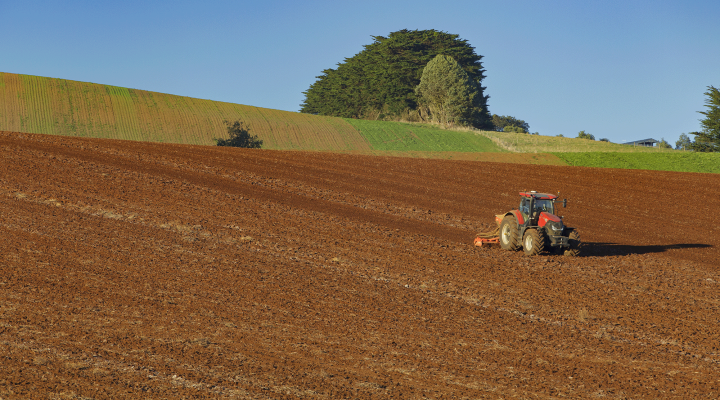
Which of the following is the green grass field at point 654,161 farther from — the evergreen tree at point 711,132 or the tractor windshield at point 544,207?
the tractor windshield at point 544,207

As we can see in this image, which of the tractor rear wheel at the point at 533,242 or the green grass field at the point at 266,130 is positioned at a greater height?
Result: the green grass field at the point at 266,130

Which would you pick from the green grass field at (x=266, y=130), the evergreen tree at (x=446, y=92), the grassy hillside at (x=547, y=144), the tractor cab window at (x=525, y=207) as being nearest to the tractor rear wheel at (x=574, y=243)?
the tractor cab window at (x=525, y=207)

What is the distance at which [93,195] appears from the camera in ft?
62.6

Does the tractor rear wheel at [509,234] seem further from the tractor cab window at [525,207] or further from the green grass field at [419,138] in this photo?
the green grass field at [419,138]

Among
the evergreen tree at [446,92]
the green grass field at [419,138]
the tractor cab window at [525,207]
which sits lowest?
the tractor cab window at [525,207]

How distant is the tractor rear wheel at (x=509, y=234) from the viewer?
55.0 feet

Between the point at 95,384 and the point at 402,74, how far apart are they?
80033 mm

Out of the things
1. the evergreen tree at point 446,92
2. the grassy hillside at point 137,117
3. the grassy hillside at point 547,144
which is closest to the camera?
the grassy hillside at point 137,117

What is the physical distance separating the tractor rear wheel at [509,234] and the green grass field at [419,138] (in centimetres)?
3745

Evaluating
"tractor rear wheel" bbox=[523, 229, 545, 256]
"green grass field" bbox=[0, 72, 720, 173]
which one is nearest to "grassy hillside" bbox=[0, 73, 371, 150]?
"green grass field" bbox=[0, 72, 720, 173]

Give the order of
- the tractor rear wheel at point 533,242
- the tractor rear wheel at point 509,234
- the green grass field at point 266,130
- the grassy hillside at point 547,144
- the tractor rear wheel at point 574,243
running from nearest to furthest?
the tractor rear wheel at point 533,242, the tractor rear wheel at point 574,243, the tractor rear wheel at point 509,234, the green grass field at point 266,130, the grassy hillside at point 547,144

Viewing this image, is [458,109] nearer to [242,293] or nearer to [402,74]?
[402,74]

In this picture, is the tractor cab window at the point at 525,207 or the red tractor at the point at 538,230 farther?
the tractor cab window at the point at 525,207

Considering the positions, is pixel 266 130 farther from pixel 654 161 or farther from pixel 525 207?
pixel 525 207
